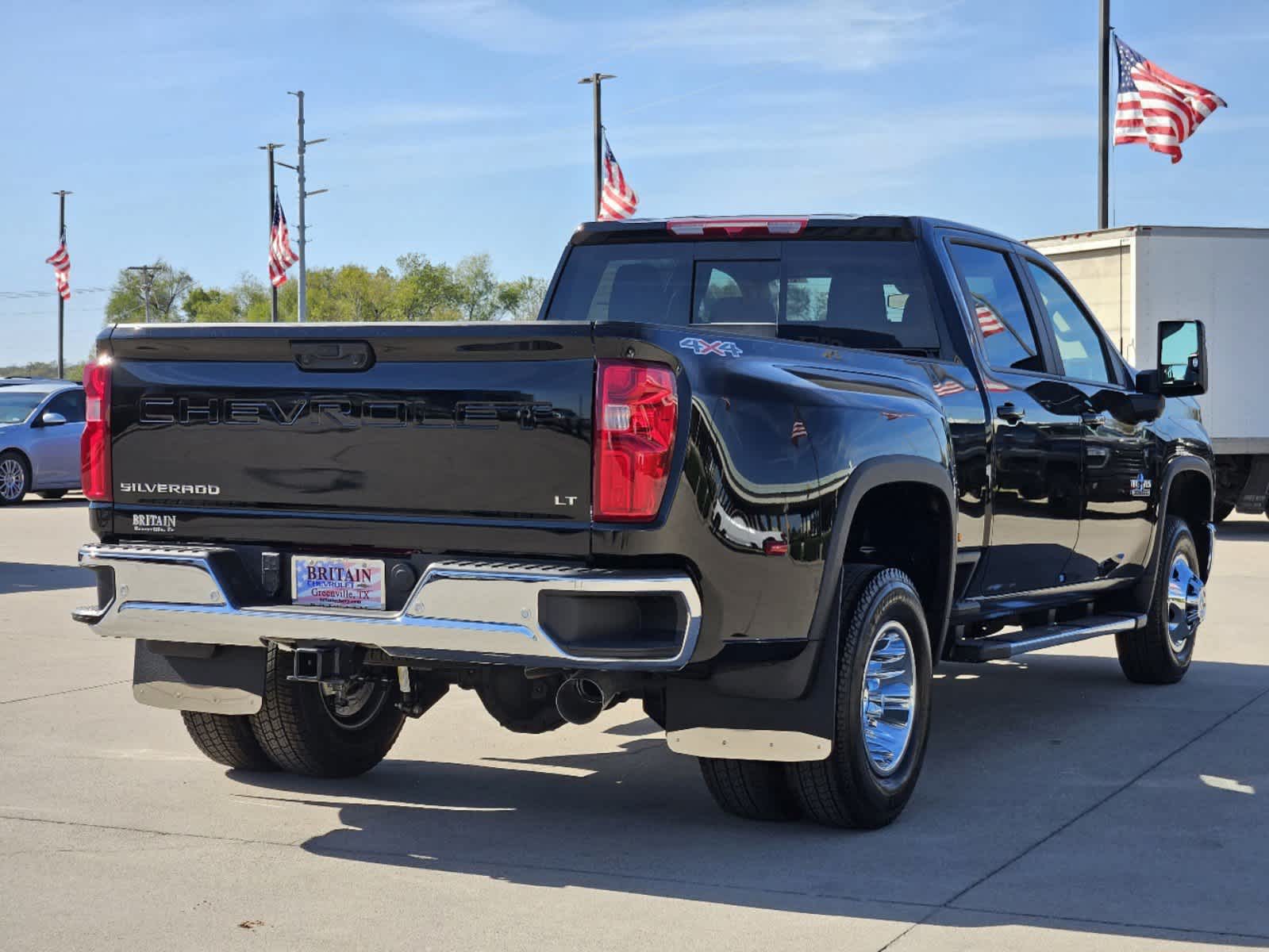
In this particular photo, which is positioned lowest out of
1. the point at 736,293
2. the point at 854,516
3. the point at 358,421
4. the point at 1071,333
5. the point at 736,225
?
the point at 854,516

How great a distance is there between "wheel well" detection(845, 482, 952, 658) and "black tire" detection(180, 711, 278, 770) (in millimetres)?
Answer: 2240

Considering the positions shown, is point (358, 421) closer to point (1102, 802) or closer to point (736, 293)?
point (736, 293)

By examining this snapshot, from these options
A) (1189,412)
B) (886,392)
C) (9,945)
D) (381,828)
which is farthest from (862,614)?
(1189,412)

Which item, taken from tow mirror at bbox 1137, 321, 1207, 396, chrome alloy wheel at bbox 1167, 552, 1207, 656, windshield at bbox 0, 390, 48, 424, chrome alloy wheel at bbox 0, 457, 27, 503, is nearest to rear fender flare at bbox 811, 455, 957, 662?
tow mirror at bbox 1137, 321, 1207, 396

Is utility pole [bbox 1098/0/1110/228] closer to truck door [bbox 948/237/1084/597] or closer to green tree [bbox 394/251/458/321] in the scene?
truck door [bbox 948/237/1084/597]

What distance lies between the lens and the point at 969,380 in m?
6.55

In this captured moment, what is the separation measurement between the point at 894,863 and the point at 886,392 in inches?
59.1

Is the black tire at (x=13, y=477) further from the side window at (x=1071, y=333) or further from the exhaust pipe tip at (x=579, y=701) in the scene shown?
the exhaust pipe tip at (x=579, y=701)

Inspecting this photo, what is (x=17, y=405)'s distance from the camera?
24.2 meters

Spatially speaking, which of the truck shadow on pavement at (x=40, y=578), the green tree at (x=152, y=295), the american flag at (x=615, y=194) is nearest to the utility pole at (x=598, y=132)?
the american flag at (x=615, y=194)

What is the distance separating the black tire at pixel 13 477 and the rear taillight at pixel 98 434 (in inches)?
754

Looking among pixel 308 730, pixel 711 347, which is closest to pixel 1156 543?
pixel 711 347

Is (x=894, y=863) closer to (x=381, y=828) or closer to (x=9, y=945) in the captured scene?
(x=381, y=828)

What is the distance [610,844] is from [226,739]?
164cm
